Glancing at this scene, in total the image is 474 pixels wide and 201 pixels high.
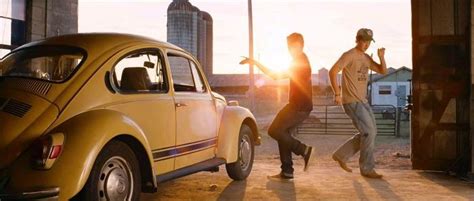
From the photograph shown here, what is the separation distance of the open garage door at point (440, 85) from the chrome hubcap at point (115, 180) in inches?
200

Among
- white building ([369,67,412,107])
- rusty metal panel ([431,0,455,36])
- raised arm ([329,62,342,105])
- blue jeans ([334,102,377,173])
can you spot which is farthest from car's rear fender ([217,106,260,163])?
white building ([369,67,412,107])

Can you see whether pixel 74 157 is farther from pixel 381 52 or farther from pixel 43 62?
pixel 381 52

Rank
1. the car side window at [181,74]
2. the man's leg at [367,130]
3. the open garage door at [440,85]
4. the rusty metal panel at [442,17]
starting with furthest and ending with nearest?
1. the rusty metal panel at [442,17]
2. the open garage door at [440,85]
3. the man's leg at [367,130]
4. the car side window at [181,74]

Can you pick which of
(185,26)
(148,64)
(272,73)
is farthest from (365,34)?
(185,26)

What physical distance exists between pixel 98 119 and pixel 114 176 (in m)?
0.51

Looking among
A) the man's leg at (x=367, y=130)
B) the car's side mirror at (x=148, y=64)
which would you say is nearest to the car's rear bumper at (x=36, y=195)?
the car's side mirror at (x=148, y=64)

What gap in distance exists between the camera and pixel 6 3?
895cm

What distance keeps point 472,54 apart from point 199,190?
4204 millimetres

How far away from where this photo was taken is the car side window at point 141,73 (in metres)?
4.83

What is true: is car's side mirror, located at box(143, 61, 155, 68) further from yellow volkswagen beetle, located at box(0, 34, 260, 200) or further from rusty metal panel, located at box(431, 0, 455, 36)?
rusty metal panel, located at box(431, 0, 455, 36)

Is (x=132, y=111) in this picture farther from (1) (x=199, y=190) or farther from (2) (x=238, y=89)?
(2) (x=238, y=89)

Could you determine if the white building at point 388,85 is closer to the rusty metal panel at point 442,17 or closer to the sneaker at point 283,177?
the rusty metal panel at point 442,17

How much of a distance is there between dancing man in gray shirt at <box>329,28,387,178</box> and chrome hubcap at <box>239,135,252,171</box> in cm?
137

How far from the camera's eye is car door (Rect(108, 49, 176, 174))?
15.5 feet
